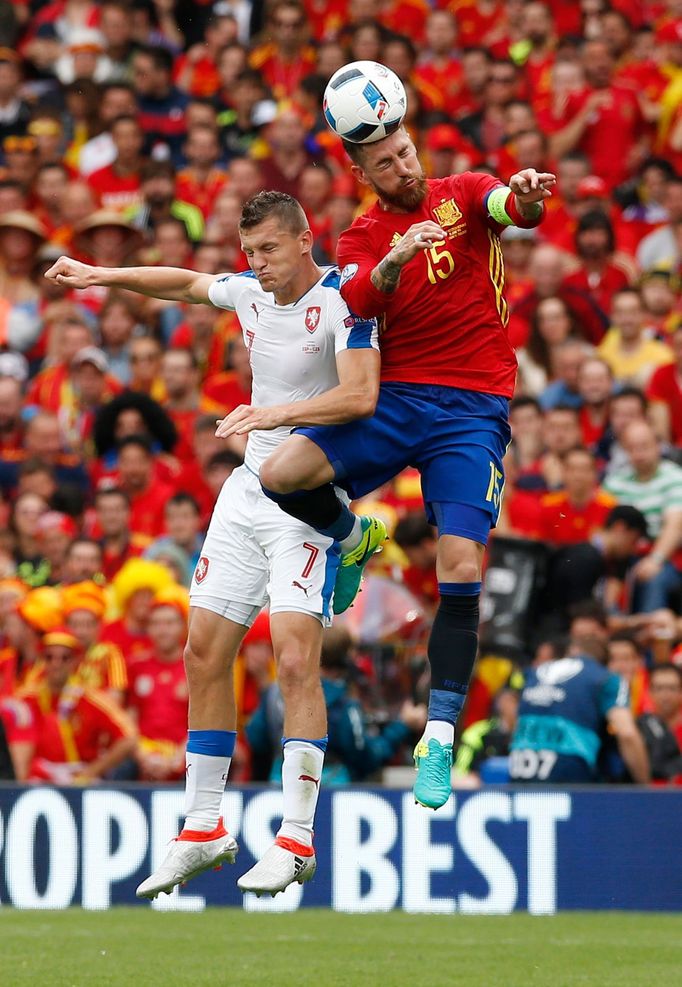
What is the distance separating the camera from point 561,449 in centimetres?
1341

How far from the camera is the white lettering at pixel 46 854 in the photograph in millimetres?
12016

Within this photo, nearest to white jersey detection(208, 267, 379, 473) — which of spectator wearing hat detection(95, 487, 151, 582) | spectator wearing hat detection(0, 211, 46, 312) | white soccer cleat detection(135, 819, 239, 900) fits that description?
white soccer cleat detection(135, 819, 239, 900)

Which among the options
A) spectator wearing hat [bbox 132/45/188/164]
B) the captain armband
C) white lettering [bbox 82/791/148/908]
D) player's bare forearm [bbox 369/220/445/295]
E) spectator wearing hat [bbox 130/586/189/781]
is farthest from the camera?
spectator wearing hat [bbox 132/45/188/164]

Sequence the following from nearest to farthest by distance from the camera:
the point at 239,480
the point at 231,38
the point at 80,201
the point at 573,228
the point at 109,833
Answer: the point at 239,480 → the point at 109,833 → the point at 573,228 → the point at 80,201 → the point at 231,38

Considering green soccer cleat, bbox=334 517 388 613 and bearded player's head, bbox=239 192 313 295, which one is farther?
green soccer cleat, bbox=334 517 388 613

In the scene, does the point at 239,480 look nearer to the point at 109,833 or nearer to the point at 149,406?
the point at 109,833

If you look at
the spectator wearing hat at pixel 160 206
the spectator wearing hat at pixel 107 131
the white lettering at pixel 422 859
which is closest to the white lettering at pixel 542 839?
the white lettering at pixel 422 859

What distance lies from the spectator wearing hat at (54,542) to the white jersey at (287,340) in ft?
18.8

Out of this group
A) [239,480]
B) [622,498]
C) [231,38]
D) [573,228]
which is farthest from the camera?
[231,38]

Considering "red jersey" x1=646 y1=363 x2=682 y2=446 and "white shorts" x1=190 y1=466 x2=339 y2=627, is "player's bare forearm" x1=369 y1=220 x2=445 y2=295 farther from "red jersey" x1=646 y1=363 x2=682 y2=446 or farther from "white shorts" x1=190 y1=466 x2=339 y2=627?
"red jersey" x1=646 y1=363 x2=682 y2=446

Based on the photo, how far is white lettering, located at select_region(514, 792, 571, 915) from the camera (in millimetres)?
11672

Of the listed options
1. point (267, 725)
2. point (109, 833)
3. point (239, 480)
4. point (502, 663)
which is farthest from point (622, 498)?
point (239, 480)

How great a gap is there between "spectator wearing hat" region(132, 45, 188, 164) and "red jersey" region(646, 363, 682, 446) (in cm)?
642

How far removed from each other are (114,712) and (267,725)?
1.11 m
